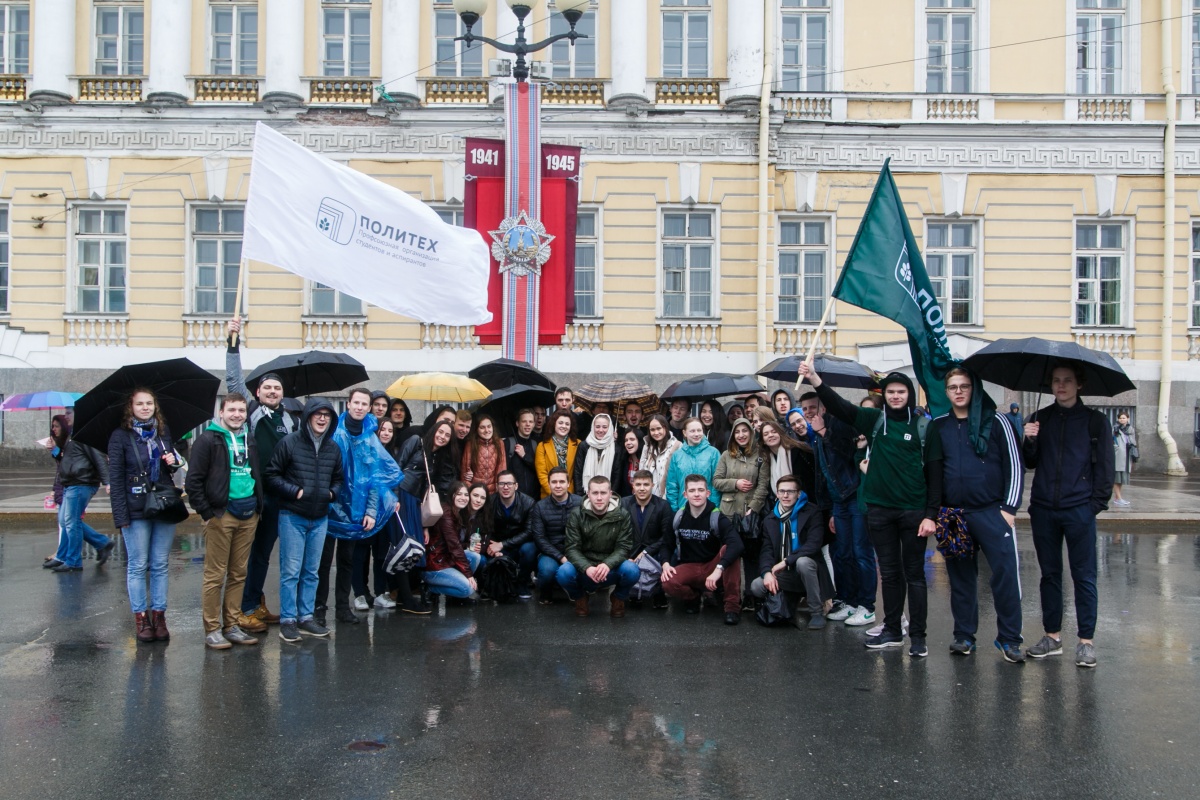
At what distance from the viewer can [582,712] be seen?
6348mm

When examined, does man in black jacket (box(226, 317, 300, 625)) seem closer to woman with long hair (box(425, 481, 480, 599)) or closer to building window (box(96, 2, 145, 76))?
woman with long hair (box(425, 481, 480, 599))

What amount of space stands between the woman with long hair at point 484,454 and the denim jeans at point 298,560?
1.79 metres

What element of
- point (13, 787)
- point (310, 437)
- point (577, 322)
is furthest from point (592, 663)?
point (577, 322)

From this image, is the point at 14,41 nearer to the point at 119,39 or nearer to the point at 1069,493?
the point at 119,39

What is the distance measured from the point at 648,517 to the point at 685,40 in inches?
623

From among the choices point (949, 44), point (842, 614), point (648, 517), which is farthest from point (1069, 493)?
point (949, 44)

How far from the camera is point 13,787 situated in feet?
16.9

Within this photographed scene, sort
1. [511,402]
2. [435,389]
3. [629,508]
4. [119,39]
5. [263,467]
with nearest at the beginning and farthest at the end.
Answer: [263,467] < [629,508] < [435,389] < [511,402] < [119,39]

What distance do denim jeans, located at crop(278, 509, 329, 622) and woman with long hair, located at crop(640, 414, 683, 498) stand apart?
328 centimetres

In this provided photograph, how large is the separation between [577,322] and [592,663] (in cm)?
1498

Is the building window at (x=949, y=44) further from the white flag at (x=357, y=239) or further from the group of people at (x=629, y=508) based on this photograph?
the white flag at (x=357, y=239)

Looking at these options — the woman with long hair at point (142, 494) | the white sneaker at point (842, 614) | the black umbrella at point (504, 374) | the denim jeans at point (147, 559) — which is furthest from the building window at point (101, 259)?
the white sneaker at point (842, 614)

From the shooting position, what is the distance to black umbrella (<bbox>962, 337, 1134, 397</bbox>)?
24.1 ft

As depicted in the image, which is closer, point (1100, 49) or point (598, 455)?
point (598, 455)
